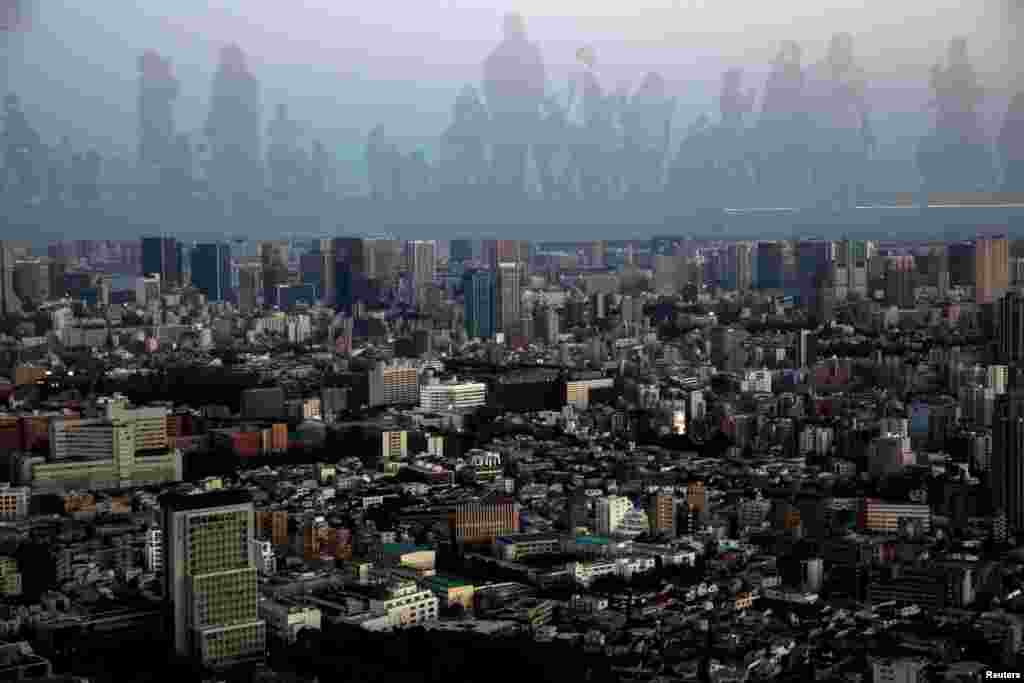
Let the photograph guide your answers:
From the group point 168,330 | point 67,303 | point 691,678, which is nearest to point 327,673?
point 691,678

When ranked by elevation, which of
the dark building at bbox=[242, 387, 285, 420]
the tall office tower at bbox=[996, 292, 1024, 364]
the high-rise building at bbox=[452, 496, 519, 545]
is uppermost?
the tall office tower at bbox=[996, 292, 1024, 364]

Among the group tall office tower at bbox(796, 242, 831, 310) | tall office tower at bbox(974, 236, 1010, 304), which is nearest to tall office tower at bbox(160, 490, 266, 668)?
tall office tower at bbox(974, 236, 1010, 304)

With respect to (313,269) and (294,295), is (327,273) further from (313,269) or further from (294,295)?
(294,295)

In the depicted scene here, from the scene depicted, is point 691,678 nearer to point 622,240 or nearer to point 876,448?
point 876,448

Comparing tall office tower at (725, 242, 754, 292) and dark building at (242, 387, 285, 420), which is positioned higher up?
tall office tower at (725, 242, 754, 292)

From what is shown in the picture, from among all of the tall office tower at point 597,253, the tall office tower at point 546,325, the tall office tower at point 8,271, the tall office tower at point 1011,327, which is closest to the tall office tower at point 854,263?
the tall office tower at point 1011,327

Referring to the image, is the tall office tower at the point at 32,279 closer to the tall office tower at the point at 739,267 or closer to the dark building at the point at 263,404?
the dark building at the point at 263,404

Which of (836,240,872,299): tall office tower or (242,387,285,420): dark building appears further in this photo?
(242,387,285,420): dark building

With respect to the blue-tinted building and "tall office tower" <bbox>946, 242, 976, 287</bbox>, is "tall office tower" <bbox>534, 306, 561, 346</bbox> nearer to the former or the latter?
the blue-tinted building
